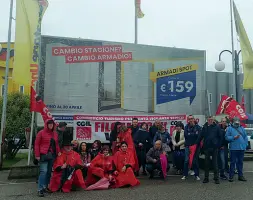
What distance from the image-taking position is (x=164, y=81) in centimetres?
1106

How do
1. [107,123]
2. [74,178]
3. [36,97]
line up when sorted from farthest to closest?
[107,123] → [36,97] → [74,178]

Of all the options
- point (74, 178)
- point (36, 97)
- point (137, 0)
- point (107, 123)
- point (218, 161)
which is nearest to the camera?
point (74, 178)

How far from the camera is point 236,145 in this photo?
8.24 meters

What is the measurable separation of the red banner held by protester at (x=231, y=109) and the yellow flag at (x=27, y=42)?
645 cm

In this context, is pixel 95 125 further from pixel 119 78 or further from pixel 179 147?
pixel 179 147

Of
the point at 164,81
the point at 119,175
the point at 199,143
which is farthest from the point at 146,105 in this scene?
the point at 119,175

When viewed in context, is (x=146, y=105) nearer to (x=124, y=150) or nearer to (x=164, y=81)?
(x=164, y=81)

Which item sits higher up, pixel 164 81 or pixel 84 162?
pixel 164 81

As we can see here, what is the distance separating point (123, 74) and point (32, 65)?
2.86 m

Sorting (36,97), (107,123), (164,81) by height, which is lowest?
(107,123)

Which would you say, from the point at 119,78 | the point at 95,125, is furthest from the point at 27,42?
the point at 95,125

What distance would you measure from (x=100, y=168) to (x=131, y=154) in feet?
3.10

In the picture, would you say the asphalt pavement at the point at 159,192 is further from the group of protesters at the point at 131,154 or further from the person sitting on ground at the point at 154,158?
the person sitting on ground at the point at 154,158

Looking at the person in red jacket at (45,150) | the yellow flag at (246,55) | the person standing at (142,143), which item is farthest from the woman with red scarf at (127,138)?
the yellow flag at (246,55)
